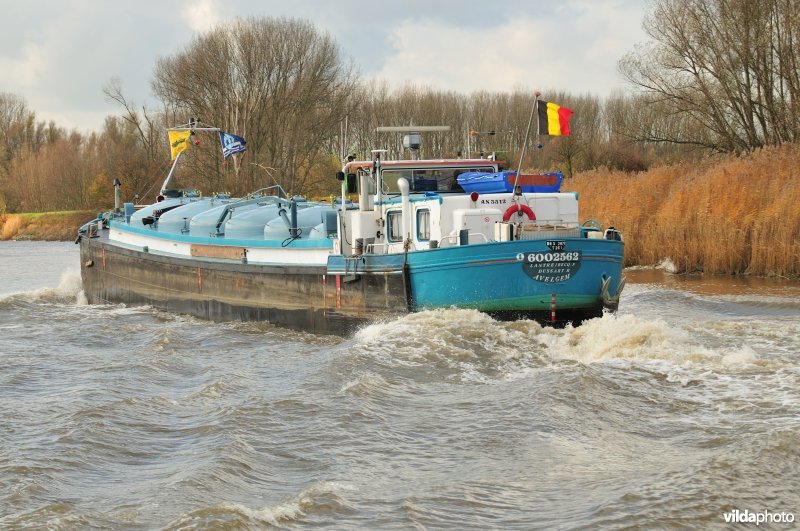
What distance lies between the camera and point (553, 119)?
15547 mm

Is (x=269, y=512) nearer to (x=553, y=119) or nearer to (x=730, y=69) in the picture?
(x=553, y=119)

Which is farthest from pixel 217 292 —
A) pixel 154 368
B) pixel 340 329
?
pixel 154 368

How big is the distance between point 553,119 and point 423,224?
275 cm

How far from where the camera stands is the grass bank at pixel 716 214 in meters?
22.7

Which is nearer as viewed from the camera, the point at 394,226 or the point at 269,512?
the point at 269,512

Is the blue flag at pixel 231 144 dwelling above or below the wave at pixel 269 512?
above


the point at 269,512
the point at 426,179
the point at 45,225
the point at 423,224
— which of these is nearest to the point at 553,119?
the point at 423,224

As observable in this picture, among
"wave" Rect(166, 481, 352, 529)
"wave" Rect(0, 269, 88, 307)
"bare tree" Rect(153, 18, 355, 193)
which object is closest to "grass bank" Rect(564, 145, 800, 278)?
"wave" Rect(0, 269, 88, 307)

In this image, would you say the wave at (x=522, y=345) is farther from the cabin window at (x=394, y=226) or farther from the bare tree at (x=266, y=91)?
the bare tree at (x=266, y=91)

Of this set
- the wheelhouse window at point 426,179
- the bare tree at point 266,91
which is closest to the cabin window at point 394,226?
the wheelhouse window at point 426,179

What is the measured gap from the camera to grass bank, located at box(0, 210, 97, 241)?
61.3 metres

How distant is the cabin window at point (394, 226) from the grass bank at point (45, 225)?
155 feet

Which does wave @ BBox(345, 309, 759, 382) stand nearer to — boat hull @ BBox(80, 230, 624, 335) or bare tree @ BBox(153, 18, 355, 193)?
boat hull @ BBox(80, 230, 624, 335)

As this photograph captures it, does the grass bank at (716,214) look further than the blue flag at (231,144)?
No
